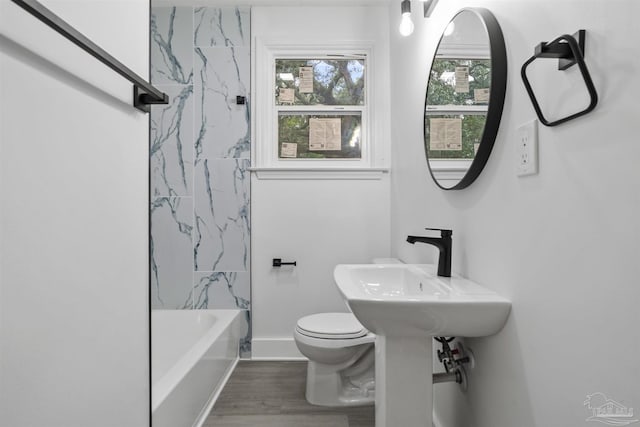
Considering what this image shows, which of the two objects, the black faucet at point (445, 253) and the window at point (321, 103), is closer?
the black faucet at point (445, 253)

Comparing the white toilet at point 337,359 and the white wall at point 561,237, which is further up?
the white wall at point 561,237

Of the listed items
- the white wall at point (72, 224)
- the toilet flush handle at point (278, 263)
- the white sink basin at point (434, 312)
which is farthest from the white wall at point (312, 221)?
the white wall at point (72, 224)

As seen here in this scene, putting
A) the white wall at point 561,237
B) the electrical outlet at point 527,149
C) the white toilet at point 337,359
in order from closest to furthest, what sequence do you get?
the white wall at point 561,237, the electrical outlet at point 527,149, the white toilet at point 337,359

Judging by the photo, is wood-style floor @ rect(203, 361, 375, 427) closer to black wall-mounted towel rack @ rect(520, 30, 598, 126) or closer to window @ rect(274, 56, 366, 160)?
window @ rect(274, 56, 366, 160)

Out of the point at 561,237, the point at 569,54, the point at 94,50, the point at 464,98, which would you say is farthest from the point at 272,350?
the point at 569,54

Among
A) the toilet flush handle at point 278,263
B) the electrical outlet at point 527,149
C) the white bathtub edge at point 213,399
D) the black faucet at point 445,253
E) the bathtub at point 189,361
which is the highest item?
the electrical outlet at point 527,149

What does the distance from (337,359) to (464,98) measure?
140 cm

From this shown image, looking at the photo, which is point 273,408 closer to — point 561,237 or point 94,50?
point 561,237

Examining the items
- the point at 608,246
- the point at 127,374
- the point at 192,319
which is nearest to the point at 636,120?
the point at 608,246

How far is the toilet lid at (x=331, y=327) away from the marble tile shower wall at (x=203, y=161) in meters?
0.74

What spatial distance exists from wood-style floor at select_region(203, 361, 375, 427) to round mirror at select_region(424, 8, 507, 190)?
1277 mm

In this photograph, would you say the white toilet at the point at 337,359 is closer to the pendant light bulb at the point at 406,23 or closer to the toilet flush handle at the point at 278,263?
the toilet flush handle at the point at 278,263

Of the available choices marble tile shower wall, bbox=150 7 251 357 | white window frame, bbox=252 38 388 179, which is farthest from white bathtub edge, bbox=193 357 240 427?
white window frame, bbox=252 38 388 179

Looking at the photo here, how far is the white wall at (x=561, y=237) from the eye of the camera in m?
0.64
